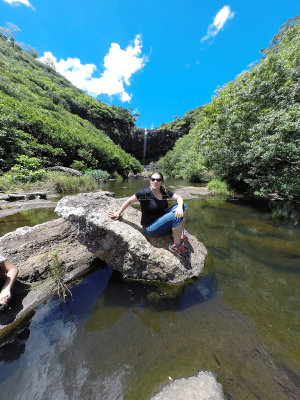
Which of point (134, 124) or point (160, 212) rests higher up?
point (134, 124)

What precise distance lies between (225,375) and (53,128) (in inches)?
920

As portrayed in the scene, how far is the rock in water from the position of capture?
3.52 meters

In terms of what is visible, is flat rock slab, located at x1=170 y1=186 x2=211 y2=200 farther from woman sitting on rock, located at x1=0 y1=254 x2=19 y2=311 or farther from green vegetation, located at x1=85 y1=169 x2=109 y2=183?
woman sitting on rock, located at x1=0 y1=254 x2=19 y2=311

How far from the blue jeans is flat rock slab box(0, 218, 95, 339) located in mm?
1736

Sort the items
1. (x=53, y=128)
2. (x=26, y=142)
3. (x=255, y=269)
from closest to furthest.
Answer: (x=255, y=269)
(x=26, y=142)
(x=53, y=128)

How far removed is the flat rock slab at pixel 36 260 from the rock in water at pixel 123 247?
2.30 ft

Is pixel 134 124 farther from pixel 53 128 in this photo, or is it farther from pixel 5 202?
pixel 5 202

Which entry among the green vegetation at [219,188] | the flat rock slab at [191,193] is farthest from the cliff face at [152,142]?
the green vegetation at [219,188]

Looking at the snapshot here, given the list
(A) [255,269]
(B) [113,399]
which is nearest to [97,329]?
(B) [113,399]

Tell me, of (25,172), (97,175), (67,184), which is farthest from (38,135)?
(67,184)

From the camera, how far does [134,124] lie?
6256cm

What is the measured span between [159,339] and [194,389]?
2.33ft

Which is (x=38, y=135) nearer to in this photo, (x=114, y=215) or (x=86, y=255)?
(x=86, y=255)

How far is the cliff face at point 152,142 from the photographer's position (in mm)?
61772
